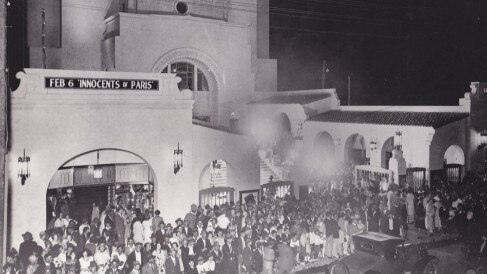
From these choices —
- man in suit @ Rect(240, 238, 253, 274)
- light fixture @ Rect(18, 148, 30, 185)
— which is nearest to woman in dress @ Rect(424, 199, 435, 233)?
man in suit @ Rect(240, 238, 253, 274)

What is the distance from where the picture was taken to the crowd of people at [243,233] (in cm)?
1209

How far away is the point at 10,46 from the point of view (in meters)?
21.4

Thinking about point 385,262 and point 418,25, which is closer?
point 385,262

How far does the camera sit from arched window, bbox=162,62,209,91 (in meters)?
28.6

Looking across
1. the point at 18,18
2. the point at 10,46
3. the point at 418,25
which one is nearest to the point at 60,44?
the point at 18,18

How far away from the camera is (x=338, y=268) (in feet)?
A: 37.8

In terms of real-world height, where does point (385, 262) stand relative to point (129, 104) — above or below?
below

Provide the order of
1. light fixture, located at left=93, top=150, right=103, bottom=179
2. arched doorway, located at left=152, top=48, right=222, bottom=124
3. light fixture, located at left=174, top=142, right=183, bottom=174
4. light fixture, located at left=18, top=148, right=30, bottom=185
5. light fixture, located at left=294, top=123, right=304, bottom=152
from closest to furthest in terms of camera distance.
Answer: light fixture, located at left=18, top=148, right=30, bottom=185
light fixture, located at left=174, top=142, right=183, bottom=174
light fixture, located at left=93, top=150, right=103, bottom=179
arched doorway, located at left=152, top=48, right=222, bottom=124
light fixture, located at left=294, top=123, right=304, bottom=152

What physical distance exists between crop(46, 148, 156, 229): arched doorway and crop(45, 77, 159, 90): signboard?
3.02 m

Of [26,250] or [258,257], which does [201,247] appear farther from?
[26,250]

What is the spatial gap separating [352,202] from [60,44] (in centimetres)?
1876

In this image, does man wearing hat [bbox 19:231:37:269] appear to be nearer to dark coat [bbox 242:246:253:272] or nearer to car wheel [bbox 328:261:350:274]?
dark coat [bbox 242:246:253:272]

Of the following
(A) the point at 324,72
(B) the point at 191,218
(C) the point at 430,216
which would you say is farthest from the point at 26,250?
(A) the point at 324,72

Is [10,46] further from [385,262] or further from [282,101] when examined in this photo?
[385,262]
